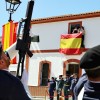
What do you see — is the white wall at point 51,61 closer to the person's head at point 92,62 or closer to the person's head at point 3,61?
the person's head at point 3,61

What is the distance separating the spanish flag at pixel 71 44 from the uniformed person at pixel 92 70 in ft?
76.6

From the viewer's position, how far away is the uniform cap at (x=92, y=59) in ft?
8.60

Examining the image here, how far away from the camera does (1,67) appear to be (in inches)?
129

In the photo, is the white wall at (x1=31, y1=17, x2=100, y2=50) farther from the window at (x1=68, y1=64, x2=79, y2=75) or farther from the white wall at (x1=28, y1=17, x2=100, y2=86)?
the window at (x1=68, y1=64, x2=79, y2=75)

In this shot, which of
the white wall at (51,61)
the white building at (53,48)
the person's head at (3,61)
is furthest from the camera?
the white wall at (51,61)

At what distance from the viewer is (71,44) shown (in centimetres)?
2711

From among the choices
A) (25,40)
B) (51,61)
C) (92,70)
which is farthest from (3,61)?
(51,61)

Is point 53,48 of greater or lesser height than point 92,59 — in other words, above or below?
below

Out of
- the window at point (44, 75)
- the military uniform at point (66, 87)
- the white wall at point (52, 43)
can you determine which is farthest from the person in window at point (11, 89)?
the window at point (44, 75)

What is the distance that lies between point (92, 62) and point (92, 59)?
0.08 ft

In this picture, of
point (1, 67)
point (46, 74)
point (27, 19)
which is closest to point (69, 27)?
point (46, 74)

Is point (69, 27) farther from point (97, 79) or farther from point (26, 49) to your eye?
point (97, 79)

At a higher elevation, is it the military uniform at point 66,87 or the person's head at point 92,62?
the person's head at point 92,62

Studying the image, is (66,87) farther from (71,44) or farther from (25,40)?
(25,40)
